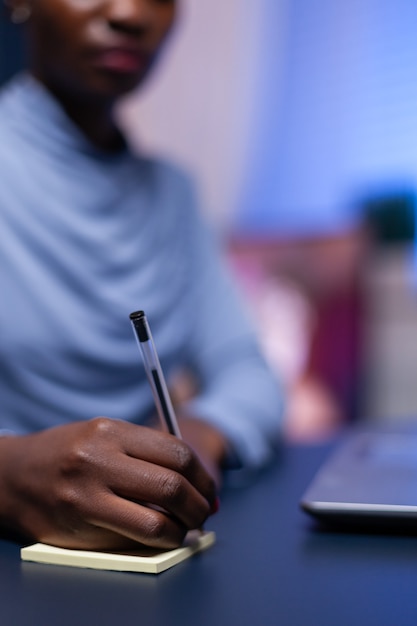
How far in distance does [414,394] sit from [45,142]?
1660mm

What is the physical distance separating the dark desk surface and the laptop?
0.5 inches

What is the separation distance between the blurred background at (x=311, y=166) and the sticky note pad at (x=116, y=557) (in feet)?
5.50

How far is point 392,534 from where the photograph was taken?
0.46 metres

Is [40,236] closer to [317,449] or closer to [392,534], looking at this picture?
[317,449]

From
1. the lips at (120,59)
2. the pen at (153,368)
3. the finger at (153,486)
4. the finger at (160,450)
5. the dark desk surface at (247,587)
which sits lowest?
the dark desk surface at (247,587)

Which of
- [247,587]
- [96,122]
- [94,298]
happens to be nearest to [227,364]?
[94,298]

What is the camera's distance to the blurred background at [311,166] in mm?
2207

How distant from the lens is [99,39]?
0.79m

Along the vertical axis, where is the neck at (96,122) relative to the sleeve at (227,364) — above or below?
above

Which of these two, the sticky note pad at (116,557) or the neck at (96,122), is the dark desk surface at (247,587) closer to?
the sticky note pad at (116,557)

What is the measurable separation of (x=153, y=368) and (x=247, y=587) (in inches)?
5.0

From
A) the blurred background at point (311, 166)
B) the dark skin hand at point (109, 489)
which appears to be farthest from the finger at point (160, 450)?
the blurred background at point (311, 166)

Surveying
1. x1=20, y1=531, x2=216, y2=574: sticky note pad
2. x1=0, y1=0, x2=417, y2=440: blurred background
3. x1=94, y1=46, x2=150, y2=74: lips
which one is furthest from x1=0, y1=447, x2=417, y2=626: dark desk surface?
x1=0, y1=0, x2=417, y2=440: blurred background

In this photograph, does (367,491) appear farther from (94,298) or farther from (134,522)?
(94,298)
